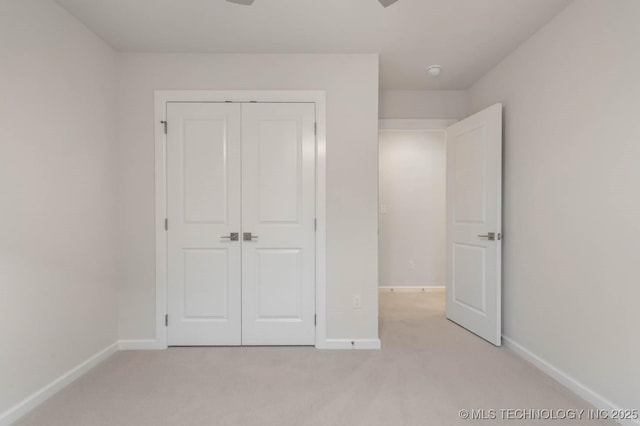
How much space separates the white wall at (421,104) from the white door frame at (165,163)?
1168 millimetres

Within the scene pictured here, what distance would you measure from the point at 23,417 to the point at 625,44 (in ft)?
13.0

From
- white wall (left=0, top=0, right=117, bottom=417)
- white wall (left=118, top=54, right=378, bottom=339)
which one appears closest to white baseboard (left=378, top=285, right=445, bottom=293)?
white wall (left=118, top=54, right=378, bottom=339)

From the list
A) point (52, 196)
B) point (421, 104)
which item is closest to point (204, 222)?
point (52, 196)

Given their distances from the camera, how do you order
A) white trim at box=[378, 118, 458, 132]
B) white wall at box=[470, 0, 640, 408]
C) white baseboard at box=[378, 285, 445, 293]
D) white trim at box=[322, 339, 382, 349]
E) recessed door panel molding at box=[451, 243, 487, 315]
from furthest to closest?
white baseboard at box=[378, 285, 445, 293] < white trim at box=[378, 118, 458, 132] < recessed door panel molding at box=[451, 243, 487, 315] < white trim at box=[322, 339, 382, 349] < white wall at box=[470, 0, 640, 408]

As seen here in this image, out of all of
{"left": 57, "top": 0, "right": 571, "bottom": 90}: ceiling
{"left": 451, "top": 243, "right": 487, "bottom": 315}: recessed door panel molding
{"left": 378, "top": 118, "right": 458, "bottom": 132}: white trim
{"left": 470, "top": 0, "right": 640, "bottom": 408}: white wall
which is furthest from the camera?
{"left": 378, "top": 118, "right": 458, "bottom": 132}: white trim

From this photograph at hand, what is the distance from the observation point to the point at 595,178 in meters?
1.87

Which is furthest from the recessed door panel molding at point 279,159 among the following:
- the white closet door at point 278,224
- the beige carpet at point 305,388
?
the beige carpet at point 305,388

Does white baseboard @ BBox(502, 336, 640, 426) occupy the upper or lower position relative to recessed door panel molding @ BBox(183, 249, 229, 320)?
lower

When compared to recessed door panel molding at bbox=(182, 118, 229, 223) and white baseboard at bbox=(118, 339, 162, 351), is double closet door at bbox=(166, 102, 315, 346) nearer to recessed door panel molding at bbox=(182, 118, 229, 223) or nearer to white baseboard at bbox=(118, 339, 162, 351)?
recessed door panel molding at bbox=(182, 118, 229, 223)

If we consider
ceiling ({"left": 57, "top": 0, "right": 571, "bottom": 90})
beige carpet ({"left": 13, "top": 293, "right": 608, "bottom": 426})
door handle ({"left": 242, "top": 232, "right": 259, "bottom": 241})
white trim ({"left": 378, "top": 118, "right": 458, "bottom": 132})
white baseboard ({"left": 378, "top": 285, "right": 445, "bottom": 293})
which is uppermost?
ceiling ({"left": 57, "top": 0, "right": 571, "bottom": 90})

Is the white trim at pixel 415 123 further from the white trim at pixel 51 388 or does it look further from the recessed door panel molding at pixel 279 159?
the white trim at pixel 51 388

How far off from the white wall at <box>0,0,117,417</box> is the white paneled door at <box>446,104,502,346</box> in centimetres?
319

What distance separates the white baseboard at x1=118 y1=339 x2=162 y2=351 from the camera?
104 inches

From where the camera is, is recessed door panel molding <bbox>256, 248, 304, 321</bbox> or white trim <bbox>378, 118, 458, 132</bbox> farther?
white trim <bbox>378, 118, 458, 132</bbox>
